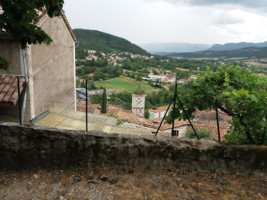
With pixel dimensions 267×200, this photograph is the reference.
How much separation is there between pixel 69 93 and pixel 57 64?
5.85ft

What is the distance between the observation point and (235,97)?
4.34 metres

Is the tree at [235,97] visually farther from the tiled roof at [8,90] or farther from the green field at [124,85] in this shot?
the green field at [124,85]

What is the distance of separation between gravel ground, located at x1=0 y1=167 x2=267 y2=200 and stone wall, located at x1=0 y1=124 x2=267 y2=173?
152 millimetres

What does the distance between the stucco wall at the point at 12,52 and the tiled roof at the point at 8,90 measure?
1.05ft

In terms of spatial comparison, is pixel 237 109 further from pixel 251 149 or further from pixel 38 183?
pixel 38 183

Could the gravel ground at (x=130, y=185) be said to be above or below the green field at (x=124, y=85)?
above

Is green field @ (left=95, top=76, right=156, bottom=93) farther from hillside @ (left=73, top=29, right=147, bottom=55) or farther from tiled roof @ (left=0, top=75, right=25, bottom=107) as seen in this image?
hillside @ (left=73, top=29, right=147, bottom=55)

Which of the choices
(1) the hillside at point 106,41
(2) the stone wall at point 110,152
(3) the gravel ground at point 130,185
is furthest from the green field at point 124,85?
(1) the hillside at point 106,41

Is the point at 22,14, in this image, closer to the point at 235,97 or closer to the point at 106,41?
the point at 235,97

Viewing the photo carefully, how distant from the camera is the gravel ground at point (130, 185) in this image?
3725mm

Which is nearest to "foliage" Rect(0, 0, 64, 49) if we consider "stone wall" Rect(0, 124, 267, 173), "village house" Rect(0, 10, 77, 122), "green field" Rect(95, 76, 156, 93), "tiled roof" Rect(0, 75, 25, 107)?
"stone wall" Rect(0, 124, 267, 173)

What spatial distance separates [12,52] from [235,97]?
21.8 ft

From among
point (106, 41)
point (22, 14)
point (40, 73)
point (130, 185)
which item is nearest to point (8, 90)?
point (40, 73)

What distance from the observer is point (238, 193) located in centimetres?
377
